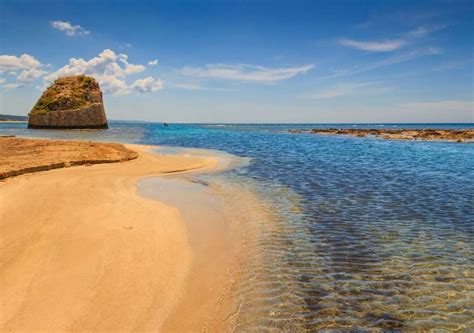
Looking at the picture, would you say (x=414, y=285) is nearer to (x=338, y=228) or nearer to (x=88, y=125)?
(x=338, y=228)

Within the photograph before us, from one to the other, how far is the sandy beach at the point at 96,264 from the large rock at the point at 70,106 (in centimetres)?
9255

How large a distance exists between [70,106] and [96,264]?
10090 cm

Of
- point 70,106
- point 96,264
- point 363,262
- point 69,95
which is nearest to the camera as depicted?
point 96,264

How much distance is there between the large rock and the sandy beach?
92.5m

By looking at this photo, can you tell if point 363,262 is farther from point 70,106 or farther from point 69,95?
point 69,95

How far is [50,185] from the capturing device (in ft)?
40.2

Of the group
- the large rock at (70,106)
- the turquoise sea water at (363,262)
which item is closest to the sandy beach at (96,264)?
the turquoise sea water at (363,262)

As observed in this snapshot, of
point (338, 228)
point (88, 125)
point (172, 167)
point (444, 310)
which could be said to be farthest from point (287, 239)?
point (88, 125)

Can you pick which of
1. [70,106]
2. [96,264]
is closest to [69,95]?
[70,106]

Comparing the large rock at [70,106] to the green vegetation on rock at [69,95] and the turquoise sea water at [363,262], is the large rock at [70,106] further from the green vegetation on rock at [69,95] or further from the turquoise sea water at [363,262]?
the turquoise sea water at [363,262]

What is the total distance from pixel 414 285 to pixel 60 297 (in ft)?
20.3

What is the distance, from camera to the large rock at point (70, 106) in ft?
301

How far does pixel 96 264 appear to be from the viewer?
245 inches

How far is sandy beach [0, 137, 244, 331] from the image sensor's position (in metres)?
4.71
